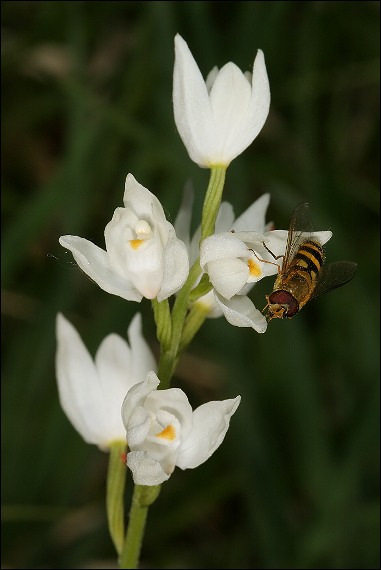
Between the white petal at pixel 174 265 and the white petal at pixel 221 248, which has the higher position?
the white petal at pixel 221 248

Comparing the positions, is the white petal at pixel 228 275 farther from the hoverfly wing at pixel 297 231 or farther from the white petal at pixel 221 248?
the hoverfly wing at pixel 297 231

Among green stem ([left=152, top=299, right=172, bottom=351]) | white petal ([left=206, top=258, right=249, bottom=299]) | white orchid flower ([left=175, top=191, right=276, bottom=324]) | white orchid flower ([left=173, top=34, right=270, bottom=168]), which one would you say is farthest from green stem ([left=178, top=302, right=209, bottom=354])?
white orchid flower ([left=173, top=34, right=270, bottom=168])

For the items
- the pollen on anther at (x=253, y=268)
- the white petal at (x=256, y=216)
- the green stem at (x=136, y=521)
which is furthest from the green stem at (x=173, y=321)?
the white petal at (x=256, y=216)

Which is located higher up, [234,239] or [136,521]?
[234,239]

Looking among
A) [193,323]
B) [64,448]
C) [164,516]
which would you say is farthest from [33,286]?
[193,323]

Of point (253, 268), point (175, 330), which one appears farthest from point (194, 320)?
point (253, 268)

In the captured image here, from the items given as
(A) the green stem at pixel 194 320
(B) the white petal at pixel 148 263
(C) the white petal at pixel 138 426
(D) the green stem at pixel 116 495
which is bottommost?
(D) the green stem at pixel 116 495

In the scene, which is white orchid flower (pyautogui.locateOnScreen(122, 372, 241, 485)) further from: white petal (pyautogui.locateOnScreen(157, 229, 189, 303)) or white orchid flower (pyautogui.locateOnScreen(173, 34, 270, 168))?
white orchid flower (pyautogui.locateOnScreen(173, 34, 270, 168))

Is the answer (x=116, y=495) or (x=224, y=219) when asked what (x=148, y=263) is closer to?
(x=224, y=219)
